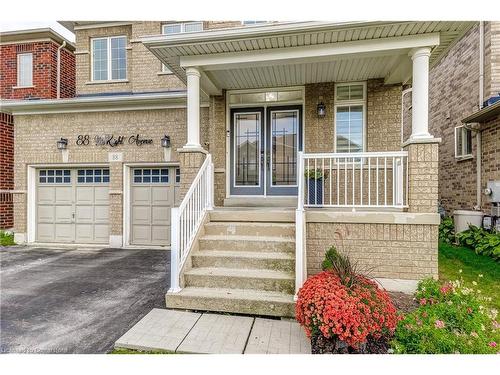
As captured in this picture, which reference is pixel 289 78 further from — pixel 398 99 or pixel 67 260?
pixel 67 260

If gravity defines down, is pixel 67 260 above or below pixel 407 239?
below

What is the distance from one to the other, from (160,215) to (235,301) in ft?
15.0

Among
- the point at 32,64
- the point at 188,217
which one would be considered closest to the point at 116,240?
the point at 188,217

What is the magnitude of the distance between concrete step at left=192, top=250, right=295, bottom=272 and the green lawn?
2490mm

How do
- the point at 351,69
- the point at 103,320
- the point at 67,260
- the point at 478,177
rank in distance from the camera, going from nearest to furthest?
1. the point at 103,320
2. the point at 351,69
3. the point at 67,260
4. the point at 478,177

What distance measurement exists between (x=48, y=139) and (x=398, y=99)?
8356 mm

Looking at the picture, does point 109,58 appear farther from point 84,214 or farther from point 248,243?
point 248,243

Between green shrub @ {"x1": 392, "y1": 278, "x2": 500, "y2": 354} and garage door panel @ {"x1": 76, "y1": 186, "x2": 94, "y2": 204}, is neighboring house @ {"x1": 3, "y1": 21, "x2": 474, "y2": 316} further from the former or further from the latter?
green shrub @ {"x1": 392, "y1": 278, "x2": 500, "y2": 354}

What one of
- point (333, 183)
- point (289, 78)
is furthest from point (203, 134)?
point (333, 183)

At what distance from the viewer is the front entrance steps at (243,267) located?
3.33 m

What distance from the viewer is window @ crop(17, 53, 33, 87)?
9383 mm

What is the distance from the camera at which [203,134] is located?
6.84 m

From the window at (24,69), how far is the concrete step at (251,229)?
360 inches

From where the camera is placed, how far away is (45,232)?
25.6 ft
